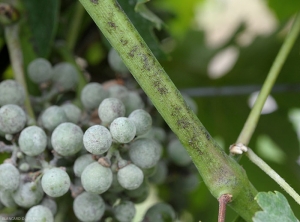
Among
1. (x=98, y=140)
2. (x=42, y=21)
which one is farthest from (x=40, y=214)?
(x=42, y=21)

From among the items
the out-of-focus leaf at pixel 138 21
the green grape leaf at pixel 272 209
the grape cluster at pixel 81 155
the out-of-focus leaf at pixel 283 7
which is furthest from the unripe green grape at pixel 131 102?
the out-of-focus leaf at pixel 283 7

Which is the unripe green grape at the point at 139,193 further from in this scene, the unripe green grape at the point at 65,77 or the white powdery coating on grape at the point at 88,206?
the unripe green grape at the point at 65,77

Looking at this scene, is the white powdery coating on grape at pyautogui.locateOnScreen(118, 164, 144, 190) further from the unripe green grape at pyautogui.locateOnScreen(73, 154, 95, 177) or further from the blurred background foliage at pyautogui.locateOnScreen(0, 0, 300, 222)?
the blurred background foliage at pyautogui.locateOnScreen(0, 0, 300, 222)

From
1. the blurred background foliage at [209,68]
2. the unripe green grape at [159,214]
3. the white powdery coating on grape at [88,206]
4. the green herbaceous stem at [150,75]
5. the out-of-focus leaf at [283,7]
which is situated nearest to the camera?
the green herbaceous stem at [150,75]

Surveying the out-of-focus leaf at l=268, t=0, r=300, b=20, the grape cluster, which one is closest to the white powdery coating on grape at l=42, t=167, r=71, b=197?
the grape cluster

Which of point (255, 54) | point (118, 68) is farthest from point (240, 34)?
point (118, 68)

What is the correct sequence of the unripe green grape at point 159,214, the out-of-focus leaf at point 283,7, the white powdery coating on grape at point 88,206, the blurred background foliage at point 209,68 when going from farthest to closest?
the out-of-focus leaf at point 283,7 → the blurred background foliage at point 209,68 → the unripe green grape at point 159,214 → the white powdery coating on grape at point 88,206
